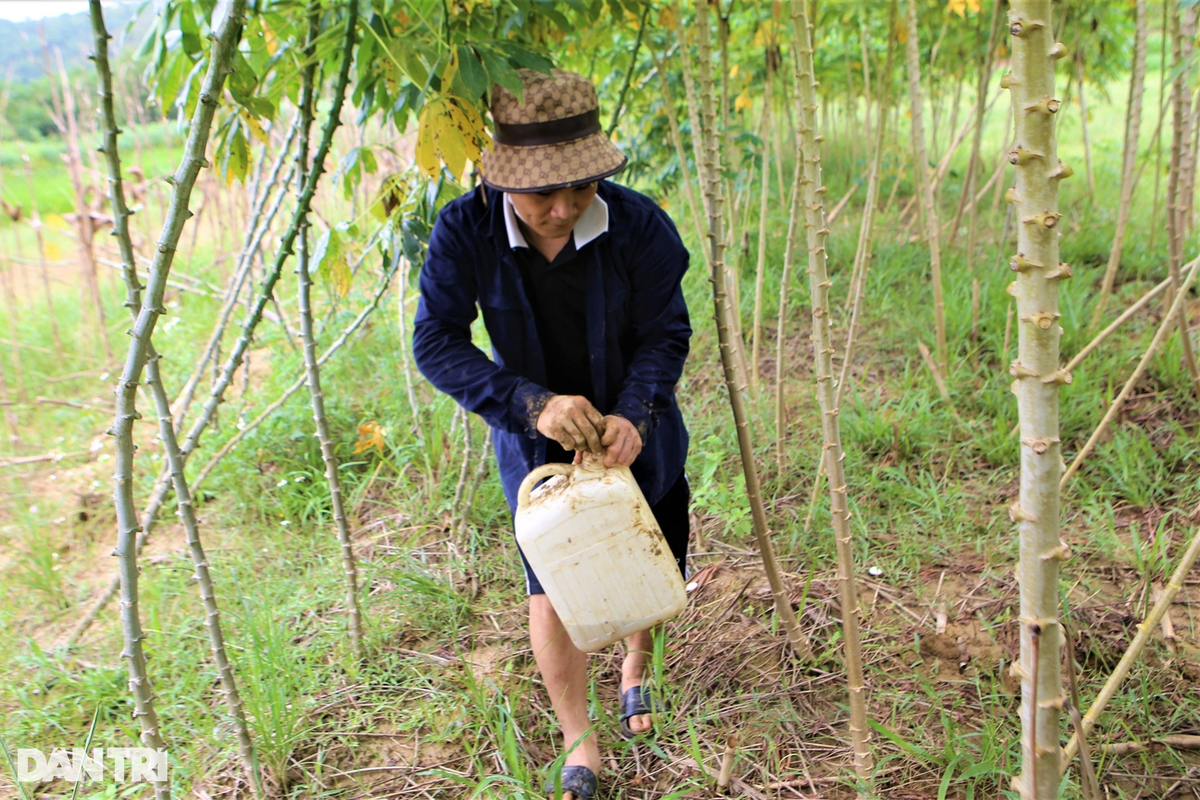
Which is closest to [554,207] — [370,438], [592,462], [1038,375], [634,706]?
[592,462]

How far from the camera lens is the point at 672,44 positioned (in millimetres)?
2693

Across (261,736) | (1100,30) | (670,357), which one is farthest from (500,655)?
(1100,30)

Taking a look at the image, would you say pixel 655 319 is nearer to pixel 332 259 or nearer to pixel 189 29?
pixel 332 259

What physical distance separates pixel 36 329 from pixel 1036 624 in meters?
4.90

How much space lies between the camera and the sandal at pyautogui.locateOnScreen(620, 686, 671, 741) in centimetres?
171

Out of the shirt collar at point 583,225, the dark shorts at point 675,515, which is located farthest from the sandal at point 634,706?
the shirt collar at point 583,225

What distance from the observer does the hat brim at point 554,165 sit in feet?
4.33

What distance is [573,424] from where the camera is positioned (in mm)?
1311

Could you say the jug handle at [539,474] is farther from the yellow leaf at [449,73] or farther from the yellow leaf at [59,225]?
the yellow leaf at [59,225]

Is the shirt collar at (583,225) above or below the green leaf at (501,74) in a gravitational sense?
below

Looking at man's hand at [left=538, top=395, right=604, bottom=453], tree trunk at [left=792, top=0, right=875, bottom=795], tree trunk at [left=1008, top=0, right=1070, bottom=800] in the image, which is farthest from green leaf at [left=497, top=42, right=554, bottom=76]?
tree trunk at [left=1008, top=0, right=1070, bottom=800]

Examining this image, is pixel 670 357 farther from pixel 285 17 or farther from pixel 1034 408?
pixel 285 17

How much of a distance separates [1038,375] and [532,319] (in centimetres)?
94

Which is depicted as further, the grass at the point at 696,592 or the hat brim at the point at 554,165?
the grass at the point at 696,592
